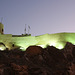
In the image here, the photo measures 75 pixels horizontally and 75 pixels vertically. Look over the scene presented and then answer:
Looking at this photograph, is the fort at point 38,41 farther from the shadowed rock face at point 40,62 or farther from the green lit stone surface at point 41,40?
the shadowed rock face at point 40,62

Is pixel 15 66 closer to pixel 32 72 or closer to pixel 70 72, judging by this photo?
pixel 32 72

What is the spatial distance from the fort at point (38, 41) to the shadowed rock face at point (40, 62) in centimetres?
591

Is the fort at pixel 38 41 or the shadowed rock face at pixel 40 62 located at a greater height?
the fort at pixel 38 41

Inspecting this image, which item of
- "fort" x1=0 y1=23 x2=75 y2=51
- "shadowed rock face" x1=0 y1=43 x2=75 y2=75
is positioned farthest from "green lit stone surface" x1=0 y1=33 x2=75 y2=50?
"shadowed rock face" x1=0 y1=43 x2=75 y2=75

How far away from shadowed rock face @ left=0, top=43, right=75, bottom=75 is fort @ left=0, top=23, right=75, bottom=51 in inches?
232

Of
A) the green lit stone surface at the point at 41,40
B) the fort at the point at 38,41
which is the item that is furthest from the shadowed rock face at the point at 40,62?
the fort at the point at 38,41

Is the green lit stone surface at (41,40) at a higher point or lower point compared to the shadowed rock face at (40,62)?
higher

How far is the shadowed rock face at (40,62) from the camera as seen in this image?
24.2 metres

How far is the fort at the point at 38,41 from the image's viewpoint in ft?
133

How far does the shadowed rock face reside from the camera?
2420cm

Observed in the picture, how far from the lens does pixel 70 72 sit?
25641 mm

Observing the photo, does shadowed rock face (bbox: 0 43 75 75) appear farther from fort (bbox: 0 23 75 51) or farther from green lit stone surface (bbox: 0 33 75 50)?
fort (bbox: 0 23 75 51)

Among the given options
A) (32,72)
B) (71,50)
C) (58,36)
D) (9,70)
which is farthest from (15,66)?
(58,36)

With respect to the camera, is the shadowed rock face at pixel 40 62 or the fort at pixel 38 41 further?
the fort at pixel 38 41
